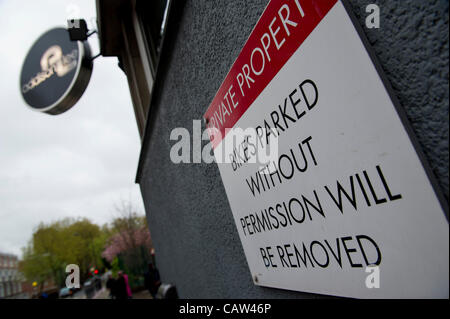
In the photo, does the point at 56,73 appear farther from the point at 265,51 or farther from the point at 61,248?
the point at 61,248

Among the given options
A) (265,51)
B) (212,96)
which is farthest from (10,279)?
(265,51)

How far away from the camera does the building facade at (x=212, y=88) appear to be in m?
0.66

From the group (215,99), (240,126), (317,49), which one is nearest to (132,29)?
(215,99)

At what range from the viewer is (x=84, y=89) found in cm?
539

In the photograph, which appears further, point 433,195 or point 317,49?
point 317,49

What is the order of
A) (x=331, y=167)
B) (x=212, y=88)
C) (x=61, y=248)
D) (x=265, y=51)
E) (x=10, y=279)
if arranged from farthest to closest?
(x=10, y=279), (x=61, y=248), (x=212, y=88), (x=265, y=51), (x=331, y=167)

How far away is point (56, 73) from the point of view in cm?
544

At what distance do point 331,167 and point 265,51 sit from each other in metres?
0.57

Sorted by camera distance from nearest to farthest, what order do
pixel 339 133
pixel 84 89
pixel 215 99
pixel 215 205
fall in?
1. pixel 339 133
2. pixel 215 99
3. pixel 215 205
4. pixel 84 89

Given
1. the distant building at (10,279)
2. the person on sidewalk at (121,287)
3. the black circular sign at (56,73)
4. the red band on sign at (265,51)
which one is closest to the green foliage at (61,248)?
the distant building at (10,279)

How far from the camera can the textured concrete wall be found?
0.65 m

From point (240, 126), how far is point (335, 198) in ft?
2.10
